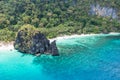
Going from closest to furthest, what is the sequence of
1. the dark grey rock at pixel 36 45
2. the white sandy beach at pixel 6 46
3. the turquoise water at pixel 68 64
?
the turquoise water at pixel 68 64 < the dark grey rock at pixel 36 45 < the white sandy beach at pixel 6 46

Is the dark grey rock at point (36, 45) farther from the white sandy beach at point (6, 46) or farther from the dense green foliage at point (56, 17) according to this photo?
the dense green foliage at point (56, 17)

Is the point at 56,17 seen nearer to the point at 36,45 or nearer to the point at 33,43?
the point at 33,43

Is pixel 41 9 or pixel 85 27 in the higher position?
pixel 41 9

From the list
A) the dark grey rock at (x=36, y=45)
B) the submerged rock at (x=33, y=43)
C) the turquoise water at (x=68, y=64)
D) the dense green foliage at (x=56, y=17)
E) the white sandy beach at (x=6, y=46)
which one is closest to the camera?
the turquoise water at (x=68, y=64)

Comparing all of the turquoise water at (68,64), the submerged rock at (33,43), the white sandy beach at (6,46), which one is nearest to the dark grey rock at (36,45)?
the submerged rock at (33,43)

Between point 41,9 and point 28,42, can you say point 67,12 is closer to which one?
point 41,9

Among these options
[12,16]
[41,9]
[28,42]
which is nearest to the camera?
[28,42]

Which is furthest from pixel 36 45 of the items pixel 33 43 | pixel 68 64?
pixel 68 64

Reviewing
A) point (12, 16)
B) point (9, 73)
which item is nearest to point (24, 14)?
point (12, 16)
